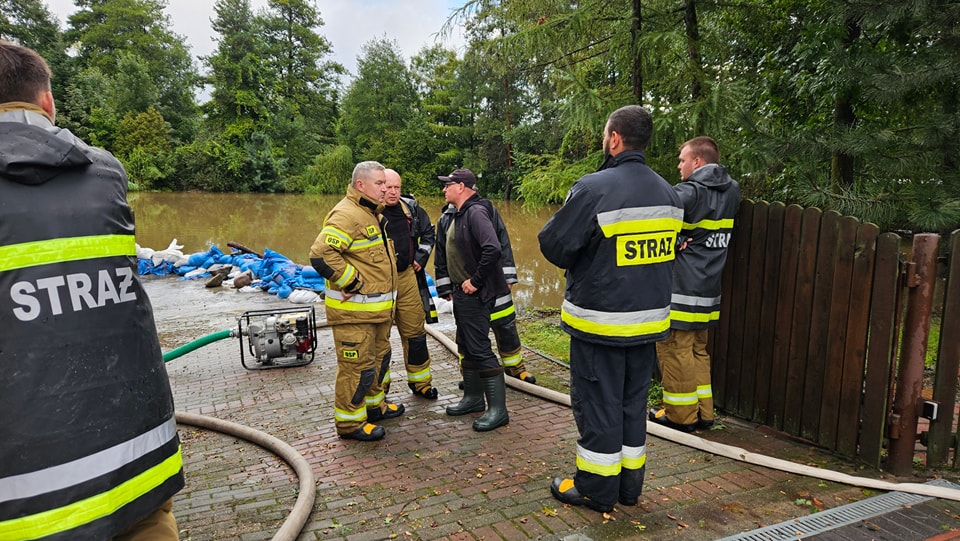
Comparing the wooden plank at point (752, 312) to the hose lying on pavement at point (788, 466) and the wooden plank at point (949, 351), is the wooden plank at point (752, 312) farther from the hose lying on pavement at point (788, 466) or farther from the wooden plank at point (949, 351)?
the wooden plank at point (949, 351)

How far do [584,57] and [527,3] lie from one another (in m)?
1.05

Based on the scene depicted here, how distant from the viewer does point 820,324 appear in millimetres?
4016

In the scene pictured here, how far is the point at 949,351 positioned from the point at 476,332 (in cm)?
321

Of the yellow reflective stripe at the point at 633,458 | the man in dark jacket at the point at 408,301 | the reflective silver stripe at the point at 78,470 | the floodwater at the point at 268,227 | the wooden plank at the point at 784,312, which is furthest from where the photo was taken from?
the floodwater at the point at 268,227

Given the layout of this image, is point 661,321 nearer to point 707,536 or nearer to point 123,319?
point 707,536

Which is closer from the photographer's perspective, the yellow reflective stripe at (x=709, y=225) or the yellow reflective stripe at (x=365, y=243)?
the yellow reflective stripe at (x=709, y=225)

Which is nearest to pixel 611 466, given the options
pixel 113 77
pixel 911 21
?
pixel 911 21

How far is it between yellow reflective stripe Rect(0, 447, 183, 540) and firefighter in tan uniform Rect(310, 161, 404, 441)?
8.18 feet

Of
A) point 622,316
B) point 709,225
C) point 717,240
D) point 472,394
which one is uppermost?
point 709,225

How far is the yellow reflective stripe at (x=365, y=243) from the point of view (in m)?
4.51

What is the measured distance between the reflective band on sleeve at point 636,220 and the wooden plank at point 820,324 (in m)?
1.36

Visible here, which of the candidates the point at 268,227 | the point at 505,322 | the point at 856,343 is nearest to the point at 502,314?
the point at 505,322

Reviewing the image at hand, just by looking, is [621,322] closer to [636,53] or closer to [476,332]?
[476,332]

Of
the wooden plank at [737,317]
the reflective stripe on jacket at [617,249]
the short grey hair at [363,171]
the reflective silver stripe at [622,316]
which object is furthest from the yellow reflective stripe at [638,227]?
the short grey hair at [363,171]
